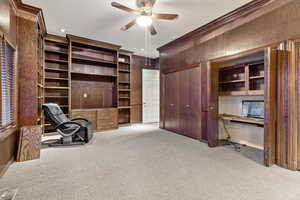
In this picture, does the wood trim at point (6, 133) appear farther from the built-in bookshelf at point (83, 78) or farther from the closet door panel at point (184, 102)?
the closet door panel at point (184, 102)

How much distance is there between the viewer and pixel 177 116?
4.91 metres

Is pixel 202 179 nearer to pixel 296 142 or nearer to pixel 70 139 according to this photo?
pixel 296 142

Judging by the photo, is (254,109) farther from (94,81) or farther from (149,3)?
(94,81)

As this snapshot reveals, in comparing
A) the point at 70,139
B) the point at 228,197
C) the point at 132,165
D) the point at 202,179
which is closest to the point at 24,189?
the point at 132,165

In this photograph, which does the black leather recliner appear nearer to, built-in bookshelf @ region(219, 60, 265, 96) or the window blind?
the window blind

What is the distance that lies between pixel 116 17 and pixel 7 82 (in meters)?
2.41

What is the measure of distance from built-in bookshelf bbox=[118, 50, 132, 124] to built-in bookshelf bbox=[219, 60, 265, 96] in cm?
350

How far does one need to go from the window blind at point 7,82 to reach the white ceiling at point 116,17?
115 cm

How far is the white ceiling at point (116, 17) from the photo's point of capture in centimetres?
294

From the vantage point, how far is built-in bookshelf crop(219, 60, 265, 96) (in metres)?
3.44

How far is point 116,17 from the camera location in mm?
3457

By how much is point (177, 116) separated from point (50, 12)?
4.16 meters

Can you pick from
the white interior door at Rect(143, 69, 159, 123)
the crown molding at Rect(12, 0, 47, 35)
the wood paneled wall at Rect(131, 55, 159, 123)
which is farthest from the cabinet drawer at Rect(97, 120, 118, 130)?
the crown molding at Rect(12, 0, 47, 35)

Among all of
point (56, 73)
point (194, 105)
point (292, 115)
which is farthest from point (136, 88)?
point (292, 115)
